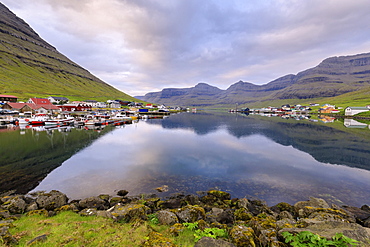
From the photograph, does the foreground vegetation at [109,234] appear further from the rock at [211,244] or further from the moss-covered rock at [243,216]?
the moss-covered rock at [243,216]

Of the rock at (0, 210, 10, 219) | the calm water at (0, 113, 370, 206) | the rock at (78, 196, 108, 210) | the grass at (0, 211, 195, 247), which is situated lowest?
the calm water at (0, 113, 370, 206)

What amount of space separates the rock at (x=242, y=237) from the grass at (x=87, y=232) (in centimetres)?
192

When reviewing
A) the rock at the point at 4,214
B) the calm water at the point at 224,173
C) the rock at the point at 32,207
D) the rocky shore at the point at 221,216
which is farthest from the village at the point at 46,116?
the rock at the point at 4,214

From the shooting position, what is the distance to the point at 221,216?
12.2 m

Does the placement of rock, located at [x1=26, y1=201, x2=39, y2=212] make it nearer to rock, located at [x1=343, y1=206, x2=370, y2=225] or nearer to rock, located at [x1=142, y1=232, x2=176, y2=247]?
rock, located at [x1=142, y1=232, x2=176, y2=247]

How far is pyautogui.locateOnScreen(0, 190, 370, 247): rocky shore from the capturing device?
7.11 meters

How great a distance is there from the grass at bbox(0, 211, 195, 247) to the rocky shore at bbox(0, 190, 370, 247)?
1.53 feet

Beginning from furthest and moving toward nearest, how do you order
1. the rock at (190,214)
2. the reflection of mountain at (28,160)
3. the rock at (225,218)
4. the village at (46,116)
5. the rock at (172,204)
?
the village at (46,116)
the reflection of mountain at (28,160)
the rock at (172,204)
the rock at (225,218)
the rock at (190,214)

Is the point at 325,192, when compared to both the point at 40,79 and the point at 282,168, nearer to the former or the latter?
the point at 282,168

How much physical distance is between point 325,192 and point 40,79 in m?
253

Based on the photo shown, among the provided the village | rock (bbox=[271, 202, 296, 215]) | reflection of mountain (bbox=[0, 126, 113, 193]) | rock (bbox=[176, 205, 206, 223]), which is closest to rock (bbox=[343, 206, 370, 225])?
rock (bbox=[271, 202, 296, 215])

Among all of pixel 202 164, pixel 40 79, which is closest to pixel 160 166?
pixel 202 164

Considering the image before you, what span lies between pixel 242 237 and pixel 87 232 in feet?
24.6

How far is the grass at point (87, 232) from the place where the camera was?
24.1 ft
